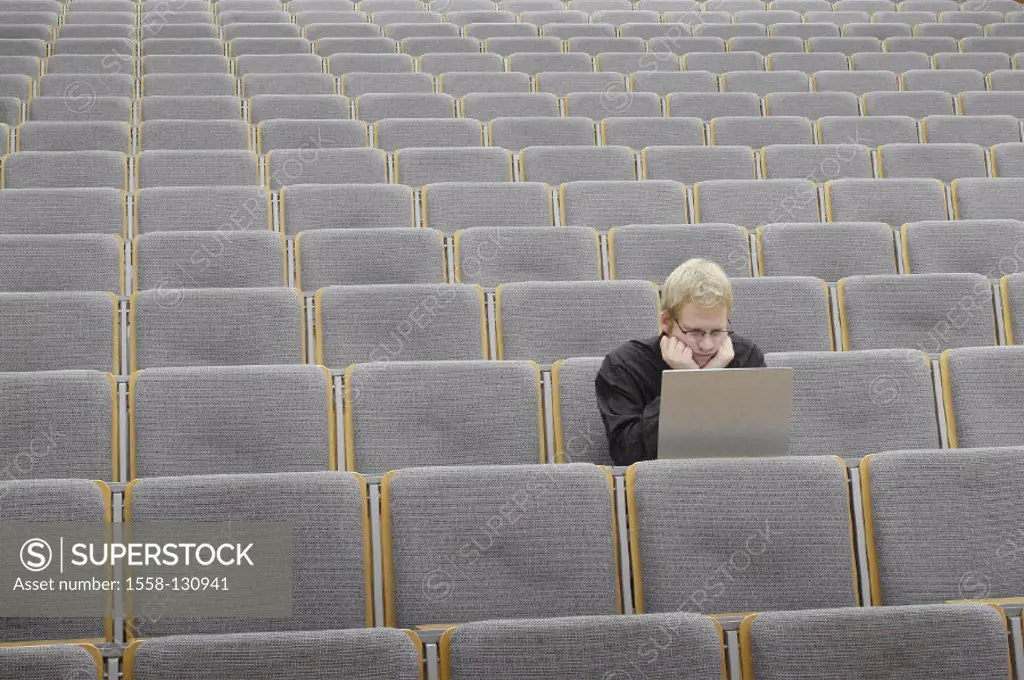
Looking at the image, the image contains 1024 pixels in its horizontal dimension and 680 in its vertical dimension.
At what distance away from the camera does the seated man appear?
0.58 meters

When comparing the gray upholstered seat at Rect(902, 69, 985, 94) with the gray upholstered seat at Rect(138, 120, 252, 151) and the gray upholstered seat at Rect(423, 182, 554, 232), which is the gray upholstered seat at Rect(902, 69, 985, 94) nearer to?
the gray upholstered seat at Rect(423, 182, 554, 232)

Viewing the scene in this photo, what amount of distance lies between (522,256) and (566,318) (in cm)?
12

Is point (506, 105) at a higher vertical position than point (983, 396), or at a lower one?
higher

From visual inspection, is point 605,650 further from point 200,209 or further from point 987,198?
point 987,198

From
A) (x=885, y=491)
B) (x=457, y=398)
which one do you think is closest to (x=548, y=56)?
(x=457, y=398)

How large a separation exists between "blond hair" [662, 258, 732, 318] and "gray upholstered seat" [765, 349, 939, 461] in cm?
6

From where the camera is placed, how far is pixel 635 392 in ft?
1.97

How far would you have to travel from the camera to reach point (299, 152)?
1002 millimetres

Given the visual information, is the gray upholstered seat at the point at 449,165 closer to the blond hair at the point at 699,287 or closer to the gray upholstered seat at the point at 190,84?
the gray upholstered seat at the point at 190,84

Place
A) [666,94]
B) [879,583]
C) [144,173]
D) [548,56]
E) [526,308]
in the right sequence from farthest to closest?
[548,56] < [666,94] < [144,173] < [526,308] < [879,583]

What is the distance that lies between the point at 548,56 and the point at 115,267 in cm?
75

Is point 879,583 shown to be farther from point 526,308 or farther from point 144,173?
point 144,173

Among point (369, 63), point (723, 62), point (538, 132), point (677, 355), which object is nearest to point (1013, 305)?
point (677, 355)

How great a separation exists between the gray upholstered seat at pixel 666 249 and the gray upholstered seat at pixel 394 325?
16 cm
